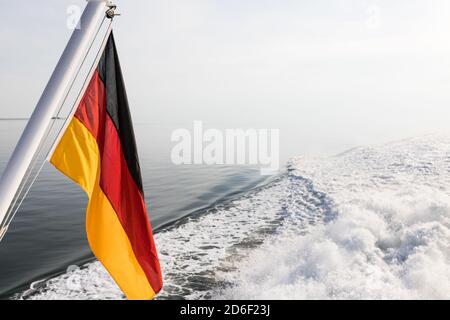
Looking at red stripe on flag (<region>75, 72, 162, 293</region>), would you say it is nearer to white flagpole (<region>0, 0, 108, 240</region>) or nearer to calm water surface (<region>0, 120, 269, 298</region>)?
white flagpole (<region>0, 0, 108, 240</region>)

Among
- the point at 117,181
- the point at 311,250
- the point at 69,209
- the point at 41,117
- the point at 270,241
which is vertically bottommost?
the point at 270,241

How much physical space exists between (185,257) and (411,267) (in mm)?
5161

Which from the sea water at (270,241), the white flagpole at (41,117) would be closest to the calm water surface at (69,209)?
the sea water at (270,241)

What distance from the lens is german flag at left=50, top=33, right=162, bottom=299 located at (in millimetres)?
2713

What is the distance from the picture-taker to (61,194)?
14602mm

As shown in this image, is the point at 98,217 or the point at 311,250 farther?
the point at 311,250

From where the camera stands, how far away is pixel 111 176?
294cm

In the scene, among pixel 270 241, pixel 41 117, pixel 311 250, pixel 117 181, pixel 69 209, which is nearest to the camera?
pixel 41 117

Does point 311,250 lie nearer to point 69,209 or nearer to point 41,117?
point 41,117

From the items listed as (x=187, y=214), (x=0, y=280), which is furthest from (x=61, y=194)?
(x=0, y=280)

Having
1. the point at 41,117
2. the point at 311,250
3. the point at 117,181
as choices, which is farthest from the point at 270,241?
the point at 41,117

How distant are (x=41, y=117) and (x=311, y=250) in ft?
23.6

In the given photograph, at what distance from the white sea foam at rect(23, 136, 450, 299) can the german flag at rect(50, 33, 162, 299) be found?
12.4 feet
